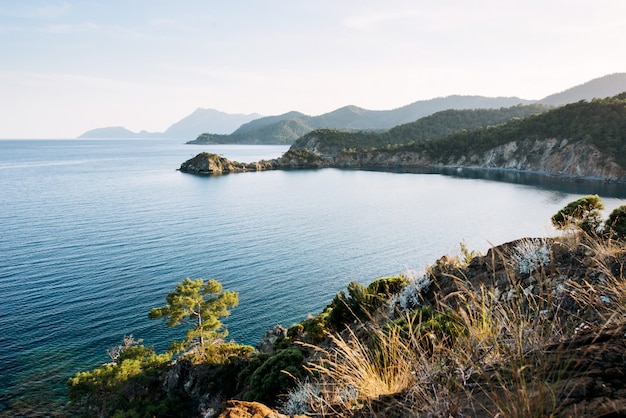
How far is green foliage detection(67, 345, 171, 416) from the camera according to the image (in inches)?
766

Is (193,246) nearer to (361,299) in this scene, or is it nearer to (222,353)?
(222,353)

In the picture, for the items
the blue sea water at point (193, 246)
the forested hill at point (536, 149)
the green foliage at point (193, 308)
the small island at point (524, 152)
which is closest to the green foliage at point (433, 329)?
the blue sea water at point (193, 246)

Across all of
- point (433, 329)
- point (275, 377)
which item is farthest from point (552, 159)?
point (433, 329)

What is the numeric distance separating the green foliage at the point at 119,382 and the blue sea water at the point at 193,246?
15.2 feet

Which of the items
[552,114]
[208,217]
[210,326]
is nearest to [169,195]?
[208,217]

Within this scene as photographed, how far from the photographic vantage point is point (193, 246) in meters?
49.4

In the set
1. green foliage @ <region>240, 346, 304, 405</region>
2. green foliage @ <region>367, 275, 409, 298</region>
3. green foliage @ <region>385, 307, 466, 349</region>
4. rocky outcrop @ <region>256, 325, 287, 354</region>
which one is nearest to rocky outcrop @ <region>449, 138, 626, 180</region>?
green foliage @ <region>367, 275, 409, 298</region>

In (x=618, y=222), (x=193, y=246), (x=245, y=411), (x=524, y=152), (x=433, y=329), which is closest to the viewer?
(x=245, y=411)

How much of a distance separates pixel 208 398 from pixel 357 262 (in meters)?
28.3

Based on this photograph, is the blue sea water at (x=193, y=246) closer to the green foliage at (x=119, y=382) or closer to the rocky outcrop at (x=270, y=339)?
the rocky outcrop at (x=270, y=339)

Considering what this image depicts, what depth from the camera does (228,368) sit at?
2148 centimetres

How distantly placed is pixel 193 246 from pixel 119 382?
30.2 metres

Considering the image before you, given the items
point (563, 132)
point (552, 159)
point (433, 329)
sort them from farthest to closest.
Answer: point (563, 132), point (552, 159), point (433, 329)

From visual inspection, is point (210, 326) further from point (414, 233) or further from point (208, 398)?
point (414, 233)
